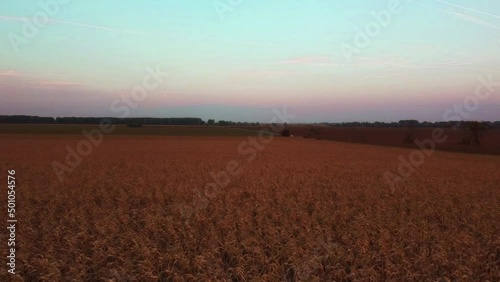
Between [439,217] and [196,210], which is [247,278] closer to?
[196,210]

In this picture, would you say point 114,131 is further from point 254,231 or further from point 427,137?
point 254,231

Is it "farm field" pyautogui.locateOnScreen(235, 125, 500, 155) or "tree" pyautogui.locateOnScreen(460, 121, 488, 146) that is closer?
"tree" pyautogui.locateOnScreen(460, 121, 488, 146)


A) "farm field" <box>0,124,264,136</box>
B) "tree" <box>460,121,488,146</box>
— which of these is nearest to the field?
"tree" <box>460,121,488,146</box>

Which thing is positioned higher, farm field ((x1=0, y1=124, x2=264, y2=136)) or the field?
farm field ((x1=0, y1=124, x2=264, y2=136))

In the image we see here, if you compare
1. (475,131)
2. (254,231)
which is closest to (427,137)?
(475,131)

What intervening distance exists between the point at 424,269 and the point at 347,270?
1458mm

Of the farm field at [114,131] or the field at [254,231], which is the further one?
the farm field at [114,131]

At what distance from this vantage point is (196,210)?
462 inches

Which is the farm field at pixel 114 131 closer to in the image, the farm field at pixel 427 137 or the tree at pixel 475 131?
the farm field at pixel 427 137

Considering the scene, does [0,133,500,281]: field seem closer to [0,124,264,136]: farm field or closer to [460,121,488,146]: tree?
[460,121,488,146]: tree

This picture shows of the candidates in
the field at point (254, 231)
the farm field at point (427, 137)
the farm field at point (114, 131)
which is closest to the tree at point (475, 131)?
the farm field at point (427, 137)

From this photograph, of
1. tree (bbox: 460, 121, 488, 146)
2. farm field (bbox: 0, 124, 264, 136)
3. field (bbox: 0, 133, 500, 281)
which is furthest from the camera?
farm field (bbox: 0, 124, 264, 136)

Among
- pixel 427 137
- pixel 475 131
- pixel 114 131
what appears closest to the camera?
pixel 475 131

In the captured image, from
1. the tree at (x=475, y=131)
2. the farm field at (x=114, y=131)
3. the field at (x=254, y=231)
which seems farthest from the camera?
the farm field at (x=114, y=131)
